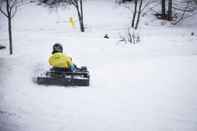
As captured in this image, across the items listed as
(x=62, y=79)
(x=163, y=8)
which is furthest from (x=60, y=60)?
(x=163, y=8)

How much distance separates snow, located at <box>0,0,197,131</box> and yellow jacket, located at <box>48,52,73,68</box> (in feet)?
2.58

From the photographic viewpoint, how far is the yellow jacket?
9.91 m

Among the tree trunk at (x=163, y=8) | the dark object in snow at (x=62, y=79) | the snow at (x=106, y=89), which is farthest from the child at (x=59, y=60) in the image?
the tree trunk at (x=163, y=8)

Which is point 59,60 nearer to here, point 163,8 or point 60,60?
point 60,60

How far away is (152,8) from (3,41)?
17.4m

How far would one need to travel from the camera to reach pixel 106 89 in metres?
9.94

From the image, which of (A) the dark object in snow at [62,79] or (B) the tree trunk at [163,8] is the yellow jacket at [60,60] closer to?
(A) the dark object in snow at [62,79]

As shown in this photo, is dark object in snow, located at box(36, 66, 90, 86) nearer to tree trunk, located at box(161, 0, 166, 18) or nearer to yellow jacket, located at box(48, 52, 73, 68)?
yellow jacket, located at box(48, 52, 73, 68)

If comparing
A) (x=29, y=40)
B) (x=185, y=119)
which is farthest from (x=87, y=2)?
(x=185, y=119)

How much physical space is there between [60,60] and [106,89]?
1.82 meters

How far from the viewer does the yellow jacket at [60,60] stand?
9.91m

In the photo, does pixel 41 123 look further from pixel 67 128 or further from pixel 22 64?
pixel 22 64

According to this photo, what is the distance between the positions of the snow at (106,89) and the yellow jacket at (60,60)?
31.0 inches

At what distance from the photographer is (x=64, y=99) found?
9031 mm
